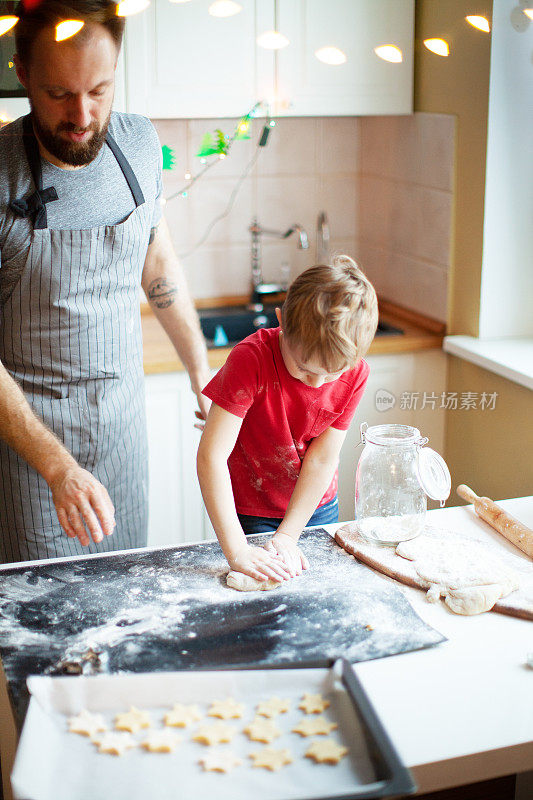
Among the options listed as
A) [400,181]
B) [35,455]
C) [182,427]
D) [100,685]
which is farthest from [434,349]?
[100,685]

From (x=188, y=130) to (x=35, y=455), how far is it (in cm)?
153

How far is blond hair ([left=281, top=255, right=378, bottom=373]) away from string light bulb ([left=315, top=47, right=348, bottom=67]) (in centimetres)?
134

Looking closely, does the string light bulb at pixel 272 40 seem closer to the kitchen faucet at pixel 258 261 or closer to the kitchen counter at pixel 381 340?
the kitchen faucet at pixel 258 261

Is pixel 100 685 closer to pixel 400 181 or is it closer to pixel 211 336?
pixel 211 336

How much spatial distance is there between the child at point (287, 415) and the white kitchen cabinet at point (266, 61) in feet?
3.71

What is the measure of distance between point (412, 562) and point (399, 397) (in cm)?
123

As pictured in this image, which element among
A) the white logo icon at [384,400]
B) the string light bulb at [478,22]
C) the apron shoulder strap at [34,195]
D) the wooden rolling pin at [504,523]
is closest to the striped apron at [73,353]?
the apron shoulder strap at [34,195]

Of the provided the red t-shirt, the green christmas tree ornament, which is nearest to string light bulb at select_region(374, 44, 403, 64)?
the green christmas tree ornament

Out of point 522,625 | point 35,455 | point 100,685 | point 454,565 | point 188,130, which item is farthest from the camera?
point 188,130

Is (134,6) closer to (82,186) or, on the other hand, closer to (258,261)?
(82,186)

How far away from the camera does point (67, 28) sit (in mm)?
1320

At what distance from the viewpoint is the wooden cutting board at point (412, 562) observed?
108cm

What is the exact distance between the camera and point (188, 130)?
2.53 m

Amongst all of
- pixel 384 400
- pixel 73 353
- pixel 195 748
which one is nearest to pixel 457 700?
pixel 195 748
